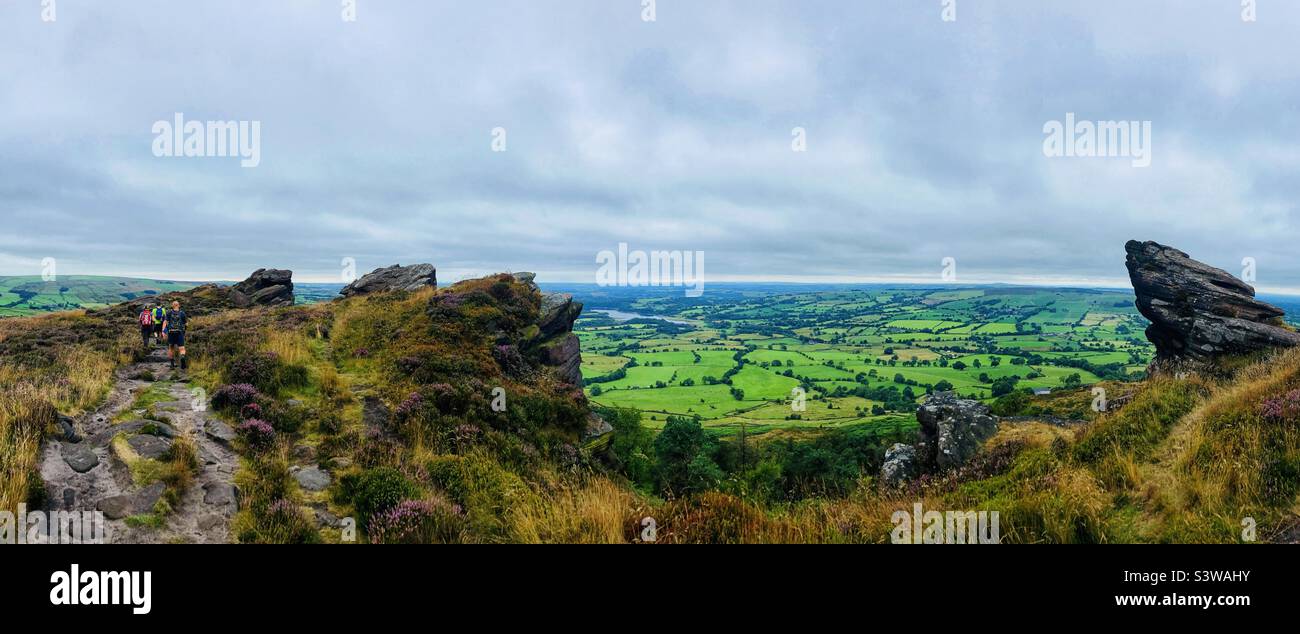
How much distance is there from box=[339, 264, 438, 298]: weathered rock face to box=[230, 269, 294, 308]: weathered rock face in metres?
4.27

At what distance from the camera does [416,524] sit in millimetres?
7469

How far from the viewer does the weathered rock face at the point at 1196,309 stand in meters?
25.0

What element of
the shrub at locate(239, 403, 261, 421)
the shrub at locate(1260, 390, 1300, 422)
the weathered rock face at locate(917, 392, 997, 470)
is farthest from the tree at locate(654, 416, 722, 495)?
the shrub at locate(1260, 390, 1300, 422)

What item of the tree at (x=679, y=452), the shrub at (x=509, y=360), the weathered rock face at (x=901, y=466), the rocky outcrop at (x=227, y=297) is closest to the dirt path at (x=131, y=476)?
the shrub at (x=509, y=360)

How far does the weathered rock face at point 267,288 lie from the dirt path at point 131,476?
30.7 metres

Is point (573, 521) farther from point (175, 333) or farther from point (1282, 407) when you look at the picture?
point (175, 333)

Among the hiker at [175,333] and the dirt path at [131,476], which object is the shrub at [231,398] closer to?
the dirt path at [131,476]

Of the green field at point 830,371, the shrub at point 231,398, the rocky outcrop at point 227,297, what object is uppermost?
the rocky outcrop at point 227,297

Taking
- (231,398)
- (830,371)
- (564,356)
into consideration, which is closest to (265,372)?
(231,398)

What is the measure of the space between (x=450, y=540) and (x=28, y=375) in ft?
44.4

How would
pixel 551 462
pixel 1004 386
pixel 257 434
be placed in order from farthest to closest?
1. pixel 1004 386
2. pixel 551 462
3. pixel 257 434

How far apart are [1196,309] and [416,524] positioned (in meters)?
41.2
